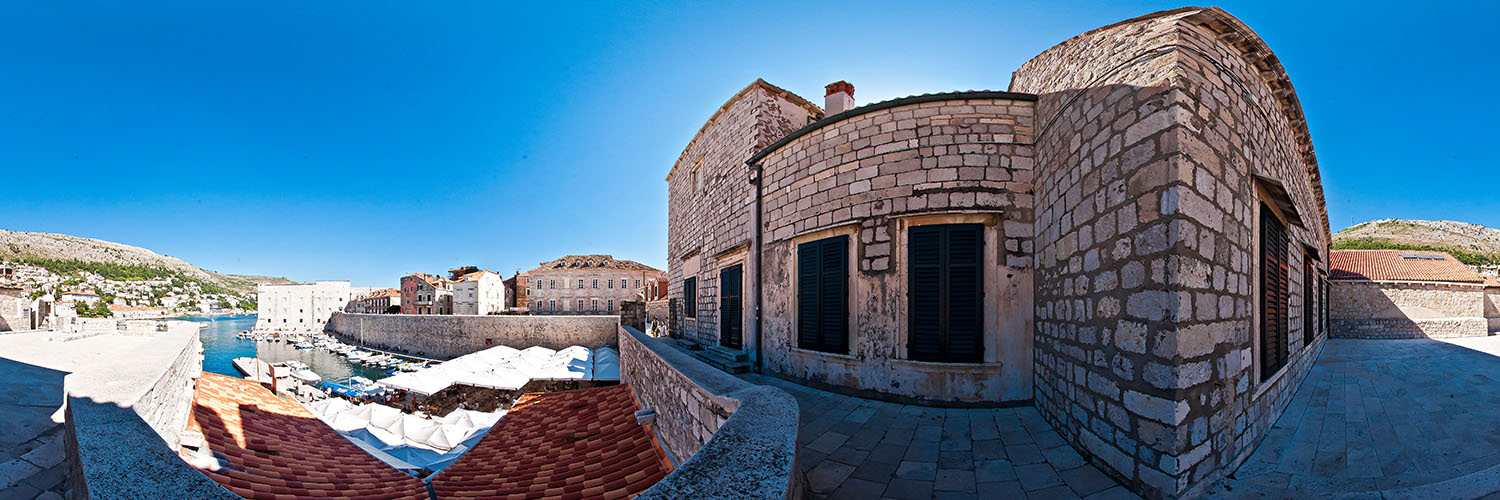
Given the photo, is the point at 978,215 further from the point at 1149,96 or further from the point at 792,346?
the point at 792,346

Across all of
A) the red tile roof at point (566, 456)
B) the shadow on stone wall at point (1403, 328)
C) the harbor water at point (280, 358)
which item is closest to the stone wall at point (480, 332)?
the harbor water at point (280, 358)

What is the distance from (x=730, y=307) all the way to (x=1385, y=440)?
7398 mm

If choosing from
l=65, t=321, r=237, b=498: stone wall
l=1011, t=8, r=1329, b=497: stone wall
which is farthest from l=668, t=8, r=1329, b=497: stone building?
l=65, t=321, r=237, b=498: stone wall

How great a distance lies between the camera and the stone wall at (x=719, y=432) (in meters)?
1.82

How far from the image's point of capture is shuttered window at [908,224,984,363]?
5.28 meters

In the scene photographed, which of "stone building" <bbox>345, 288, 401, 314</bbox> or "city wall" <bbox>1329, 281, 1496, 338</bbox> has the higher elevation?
"city wall" <bbox>1329, 281, 1496, 338</bbox>

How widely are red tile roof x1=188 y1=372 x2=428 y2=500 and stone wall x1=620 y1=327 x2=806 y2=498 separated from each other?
9.77 ft

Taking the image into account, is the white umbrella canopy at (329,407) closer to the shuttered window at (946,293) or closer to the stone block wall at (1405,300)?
the shuttered window at (946,293)

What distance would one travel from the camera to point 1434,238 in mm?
57969

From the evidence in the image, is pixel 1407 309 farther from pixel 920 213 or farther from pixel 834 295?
pixel 834 295

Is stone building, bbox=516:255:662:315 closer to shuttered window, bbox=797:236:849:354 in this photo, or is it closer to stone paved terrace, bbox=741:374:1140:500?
shuttered window, bbox=797:236:849:354

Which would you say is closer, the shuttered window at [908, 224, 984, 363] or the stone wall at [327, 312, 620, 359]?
the shuttered window at [908, 224, 984, 363]

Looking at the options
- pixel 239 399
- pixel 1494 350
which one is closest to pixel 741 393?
pixel 239 399

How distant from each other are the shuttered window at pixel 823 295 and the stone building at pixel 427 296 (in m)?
55.0
